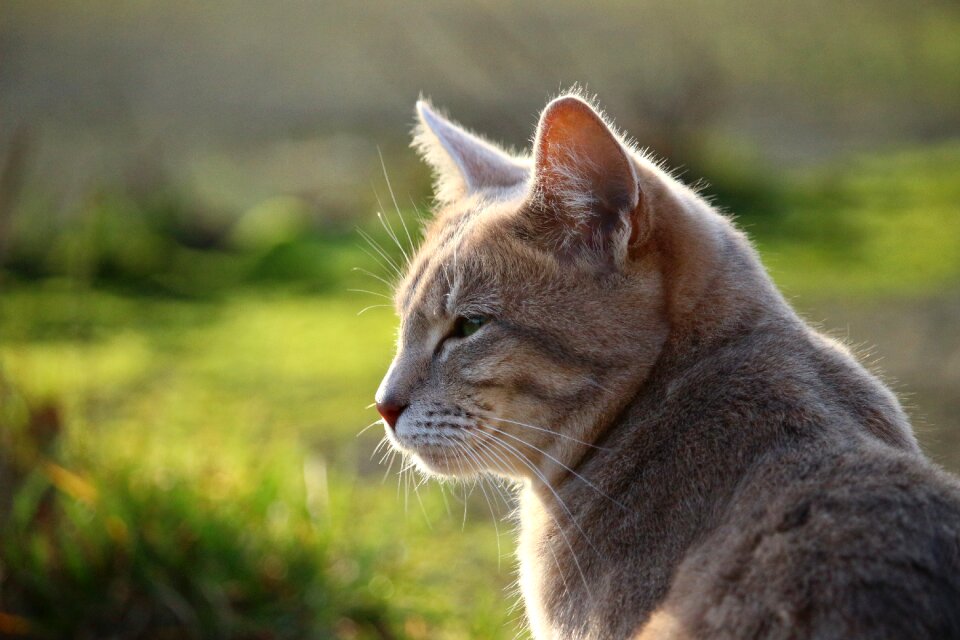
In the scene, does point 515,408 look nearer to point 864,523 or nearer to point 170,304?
point 864,523

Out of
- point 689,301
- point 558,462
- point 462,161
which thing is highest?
point 462,161

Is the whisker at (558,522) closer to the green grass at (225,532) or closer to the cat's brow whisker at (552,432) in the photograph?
Result: the cat's brow whisker at (552,432)

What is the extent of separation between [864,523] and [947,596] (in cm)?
12

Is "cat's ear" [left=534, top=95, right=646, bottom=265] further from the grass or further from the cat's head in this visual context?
the grass

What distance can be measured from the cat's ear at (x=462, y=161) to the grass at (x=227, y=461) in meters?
0.64

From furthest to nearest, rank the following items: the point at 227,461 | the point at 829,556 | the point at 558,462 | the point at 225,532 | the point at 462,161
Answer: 1. the point at 227,461
2. the point at 225,532
3. the point at 462,161
4. the point at 558,462
5. the point at 829,556

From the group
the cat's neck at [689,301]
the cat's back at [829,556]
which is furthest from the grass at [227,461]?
the cat's back at [829,556]

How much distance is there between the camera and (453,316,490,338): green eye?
1707 mm

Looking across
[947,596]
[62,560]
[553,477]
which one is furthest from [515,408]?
[62,560]

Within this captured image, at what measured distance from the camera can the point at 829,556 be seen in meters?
1.18

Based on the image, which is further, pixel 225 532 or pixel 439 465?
pixel 225 532

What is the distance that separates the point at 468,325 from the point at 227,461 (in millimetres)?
1490

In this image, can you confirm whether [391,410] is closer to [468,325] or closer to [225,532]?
[468,325]

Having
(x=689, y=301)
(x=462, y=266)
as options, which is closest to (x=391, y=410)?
(x=462, y=266)
